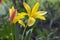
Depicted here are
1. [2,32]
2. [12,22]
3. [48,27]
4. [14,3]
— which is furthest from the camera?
[48,27]

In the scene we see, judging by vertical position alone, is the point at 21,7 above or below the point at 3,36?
above

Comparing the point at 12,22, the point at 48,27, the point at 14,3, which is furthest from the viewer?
the point at 48,27

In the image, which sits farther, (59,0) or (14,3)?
(59,0)

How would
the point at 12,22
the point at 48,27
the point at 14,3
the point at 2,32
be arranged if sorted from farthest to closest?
1. the point at 48,27
2. the point at 14,3
3. the point at 2,32
4. the point at 12,22

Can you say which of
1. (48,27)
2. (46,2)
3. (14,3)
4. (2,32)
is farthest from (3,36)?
(46,2)

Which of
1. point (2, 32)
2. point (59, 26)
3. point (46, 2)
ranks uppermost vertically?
point (46, 2)

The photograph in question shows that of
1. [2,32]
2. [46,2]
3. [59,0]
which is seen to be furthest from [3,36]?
[59,0]

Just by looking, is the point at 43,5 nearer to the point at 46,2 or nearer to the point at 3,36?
the point at 46,2

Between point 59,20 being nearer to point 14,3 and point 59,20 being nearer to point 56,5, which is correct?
point 56,5

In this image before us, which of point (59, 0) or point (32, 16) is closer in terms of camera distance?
point (32, 16)
